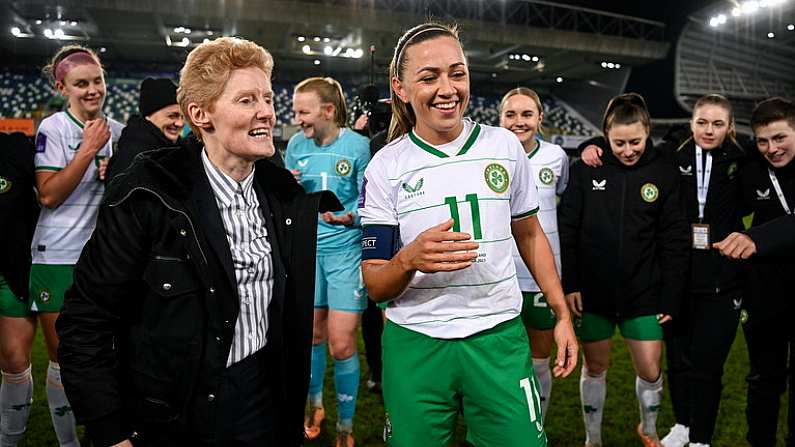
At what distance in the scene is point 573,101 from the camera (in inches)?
1216

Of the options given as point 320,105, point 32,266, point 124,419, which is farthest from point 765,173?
point 32,266

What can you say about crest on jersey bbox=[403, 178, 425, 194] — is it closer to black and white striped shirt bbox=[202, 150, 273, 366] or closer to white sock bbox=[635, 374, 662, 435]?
black and white striped shirt bbox=[202, 150, 273, 366]

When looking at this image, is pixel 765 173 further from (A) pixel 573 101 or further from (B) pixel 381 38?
(A) pixel 573 101

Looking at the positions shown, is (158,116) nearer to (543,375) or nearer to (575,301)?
(575,301)

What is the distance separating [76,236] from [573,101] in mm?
30312

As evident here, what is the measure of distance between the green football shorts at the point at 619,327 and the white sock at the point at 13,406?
299 centimetres

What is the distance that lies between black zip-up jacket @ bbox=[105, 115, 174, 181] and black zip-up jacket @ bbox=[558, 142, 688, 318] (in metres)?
2.27

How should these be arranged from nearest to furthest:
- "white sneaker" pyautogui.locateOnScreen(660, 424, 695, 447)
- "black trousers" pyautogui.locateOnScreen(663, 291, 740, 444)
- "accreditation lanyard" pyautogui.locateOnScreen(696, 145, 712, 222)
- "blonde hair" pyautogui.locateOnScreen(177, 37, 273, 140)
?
1. "blonde hair" pyautogui.locateOnScreen(177, 37, 273, 140)
2. "black trousers" pyautogui.locateOnScreen(663, 291, 740, 444)
3. "accreditation lanyard" pyautogui.locateOnScreen(696, 145, 712, 222)
4. "white sneaker" pyautogui.locateOnScreen(660, 424, 695, 447)

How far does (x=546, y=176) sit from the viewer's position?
3.45 meters

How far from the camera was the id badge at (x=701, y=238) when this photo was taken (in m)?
3.48

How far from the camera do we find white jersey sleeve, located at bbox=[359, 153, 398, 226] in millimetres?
2043

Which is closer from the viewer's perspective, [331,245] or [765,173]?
[765,173]

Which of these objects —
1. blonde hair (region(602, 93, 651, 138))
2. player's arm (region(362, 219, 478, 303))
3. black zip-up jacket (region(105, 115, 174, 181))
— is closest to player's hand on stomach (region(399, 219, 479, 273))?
player's arm (region(362, 219, 478, 303))

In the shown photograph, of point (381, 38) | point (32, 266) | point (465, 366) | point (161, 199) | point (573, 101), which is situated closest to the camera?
point (161, 199)
